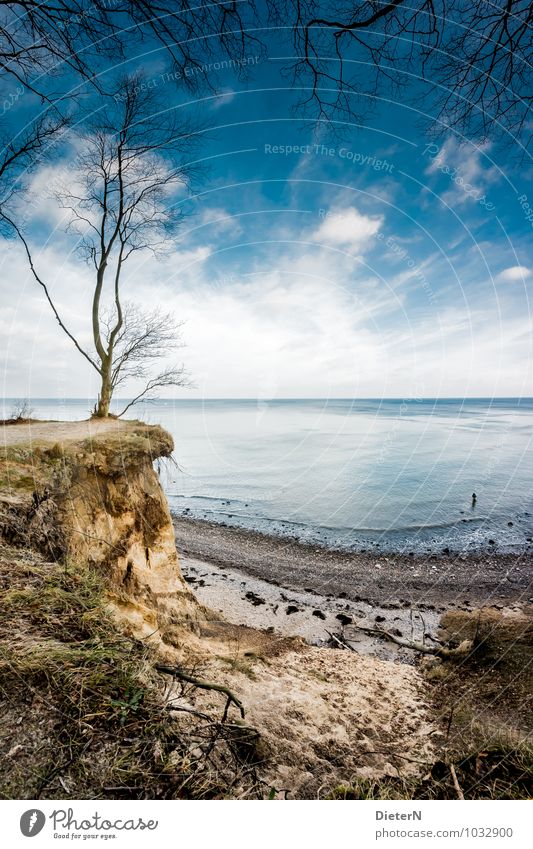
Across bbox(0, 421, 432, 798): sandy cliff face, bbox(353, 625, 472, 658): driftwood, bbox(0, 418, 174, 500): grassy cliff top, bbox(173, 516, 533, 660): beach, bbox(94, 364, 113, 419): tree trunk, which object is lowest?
bbox(173, 516, 533, 660): beach

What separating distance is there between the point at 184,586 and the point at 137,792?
652 centimetres

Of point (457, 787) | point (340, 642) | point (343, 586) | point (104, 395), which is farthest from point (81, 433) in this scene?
point (343, 586)

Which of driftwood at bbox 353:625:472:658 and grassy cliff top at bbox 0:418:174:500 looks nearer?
grassy cliff top at bbox 0:418:174:500

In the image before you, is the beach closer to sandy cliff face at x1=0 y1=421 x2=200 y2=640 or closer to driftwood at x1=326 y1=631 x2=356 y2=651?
driftwood at x1=326 y1=631 x2=356 y2=651

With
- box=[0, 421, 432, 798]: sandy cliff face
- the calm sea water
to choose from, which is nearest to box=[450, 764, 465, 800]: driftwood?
box=[0, 421, 432, 798]: sandy cliff face

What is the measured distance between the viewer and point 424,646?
838cm

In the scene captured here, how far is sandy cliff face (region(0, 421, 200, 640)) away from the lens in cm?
415

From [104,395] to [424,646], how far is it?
11.3m

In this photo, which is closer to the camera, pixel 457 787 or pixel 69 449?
pixel 457 787

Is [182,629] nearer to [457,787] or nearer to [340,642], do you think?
[340,642]

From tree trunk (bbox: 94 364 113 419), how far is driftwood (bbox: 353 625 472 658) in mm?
9626

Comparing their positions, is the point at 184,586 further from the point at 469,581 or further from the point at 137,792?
the point at 469,581

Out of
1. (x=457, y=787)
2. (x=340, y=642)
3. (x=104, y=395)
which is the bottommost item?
(x=340, y=642)
